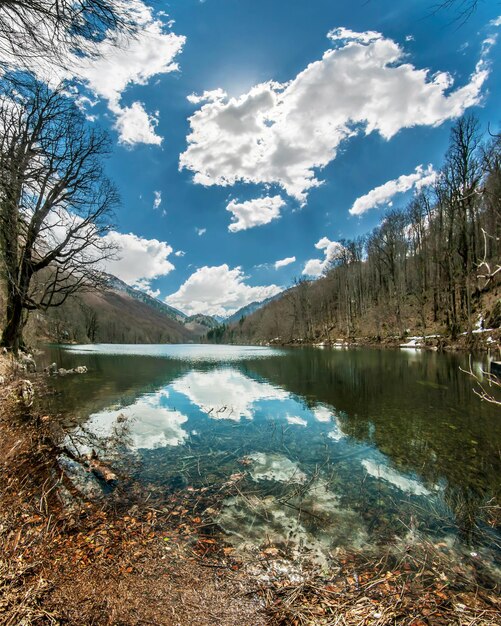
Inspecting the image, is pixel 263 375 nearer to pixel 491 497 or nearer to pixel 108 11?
pixel 491 497

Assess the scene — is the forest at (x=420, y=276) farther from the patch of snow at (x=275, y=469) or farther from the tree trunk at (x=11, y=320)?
the tree trunk at (x=11, y=320)

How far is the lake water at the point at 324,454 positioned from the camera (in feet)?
15.8

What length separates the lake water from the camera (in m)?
4.80

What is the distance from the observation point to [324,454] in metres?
7.76

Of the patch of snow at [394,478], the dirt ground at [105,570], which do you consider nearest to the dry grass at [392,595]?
the dirt ground at [105,570]

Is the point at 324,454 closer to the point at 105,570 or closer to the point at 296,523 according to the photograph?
the point at 296,523

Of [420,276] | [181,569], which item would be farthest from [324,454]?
[420,276]

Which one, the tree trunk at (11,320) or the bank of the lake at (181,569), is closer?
the bank of the lake at (181,569)

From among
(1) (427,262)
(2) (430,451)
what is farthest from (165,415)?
(1) (427,262)

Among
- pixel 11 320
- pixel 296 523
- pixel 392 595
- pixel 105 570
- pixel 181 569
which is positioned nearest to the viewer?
pixel 392 595

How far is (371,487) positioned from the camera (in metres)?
6.07

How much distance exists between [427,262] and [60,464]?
58.6 meters

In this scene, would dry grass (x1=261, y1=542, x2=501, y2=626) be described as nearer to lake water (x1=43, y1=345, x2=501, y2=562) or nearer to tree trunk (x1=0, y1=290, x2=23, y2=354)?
lake water (x1=43, y1=345, x2=501, y2=562)

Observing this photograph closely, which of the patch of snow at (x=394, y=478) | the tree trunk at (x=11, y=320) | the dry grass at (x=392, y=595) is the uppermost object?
the tree trunk at (x=11, y=320)
